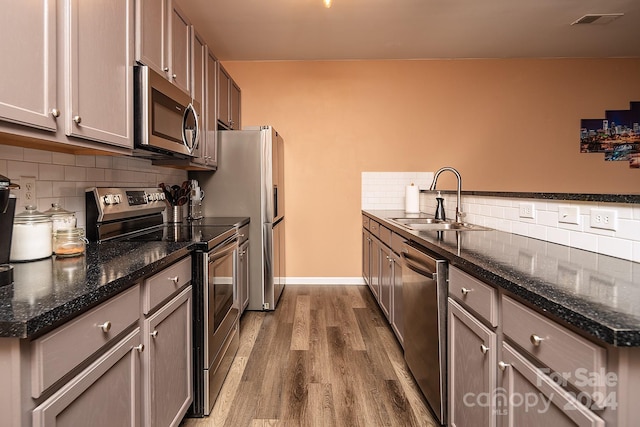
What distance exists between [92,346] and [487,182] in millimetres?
4207

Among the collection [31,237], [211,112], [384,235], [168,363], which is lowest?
[168,363]

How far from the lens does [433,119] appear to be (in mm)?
4309

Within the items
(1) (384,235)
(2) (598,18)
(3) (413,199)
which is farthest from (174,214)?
(2) (598,18)

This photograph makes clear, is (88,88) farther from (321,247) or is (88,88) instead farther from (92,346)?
(321,247)

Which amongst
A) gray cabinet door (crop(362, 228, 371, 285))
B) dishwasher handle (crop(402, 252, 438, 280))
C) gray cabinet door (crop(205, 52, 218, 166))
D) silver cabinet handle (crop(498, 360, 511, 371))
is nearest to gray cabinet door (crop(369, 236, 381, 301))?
gray cabinet door (crop(362, 228, 371, 285))

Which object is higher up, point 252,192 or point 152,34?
point 152,34

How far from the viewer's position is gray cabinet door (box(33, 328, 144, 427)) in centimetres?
86

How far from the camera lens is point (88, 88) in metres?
1.43

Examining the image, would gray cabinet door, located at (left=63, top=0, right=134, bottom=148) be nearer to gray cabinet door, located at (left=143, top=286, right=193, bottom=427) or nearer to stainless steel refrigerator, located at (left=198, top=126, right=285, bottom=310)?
gray cabinet door, located at (left=143, top=286, right=193, bottom=427)

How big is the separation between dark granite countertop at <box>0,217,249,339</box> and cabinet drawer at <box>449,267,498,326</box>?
1107mm

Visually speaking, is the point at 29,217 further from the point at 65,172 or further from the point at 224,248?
the point at 224,248

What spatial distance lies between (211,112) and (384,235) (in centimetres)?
172

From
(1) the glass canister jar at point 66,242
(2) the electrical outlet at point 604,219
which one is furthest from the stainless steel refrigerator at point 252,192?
(2) the electrical outlet at point 604,219

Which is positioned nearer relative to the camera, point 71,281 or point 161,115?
point 71,281
